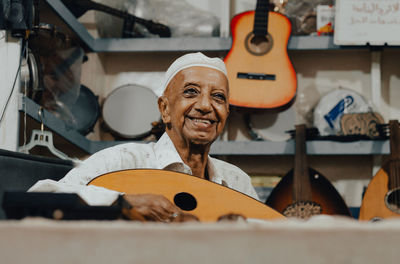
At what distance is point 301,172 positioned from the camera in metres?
2.97

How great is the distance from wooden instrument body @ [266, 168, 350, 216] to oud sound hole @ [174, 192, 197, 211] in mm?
1709

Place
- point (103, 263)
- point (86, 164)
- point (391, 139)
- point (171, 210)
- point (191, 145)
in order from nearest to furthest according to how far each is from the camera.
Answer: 1. point (103, 263)
2. point (171, 210)
3. point (86, 164)
4. point (191, 145)
5. point (391, 139)

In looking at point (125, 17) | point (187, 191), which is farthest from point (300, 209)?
point (187, 191)

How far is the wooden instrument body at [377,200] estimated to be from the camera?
2.75 metres

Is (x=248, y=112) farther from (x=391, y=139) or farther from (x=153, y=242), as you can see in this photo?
(x=153, y=242)

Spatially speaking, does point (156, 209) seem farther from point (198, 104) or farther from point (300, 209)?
point (300, 209)

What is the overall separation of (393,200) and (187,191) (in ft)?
5.95

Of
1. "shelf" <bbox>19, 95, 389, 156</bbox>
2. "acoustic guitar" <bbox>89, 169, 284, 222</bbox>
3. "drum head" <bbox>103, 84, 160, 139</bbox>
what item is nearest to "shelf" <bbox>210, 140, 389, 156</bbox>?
"shelf" <bbox>19, 95, 389, 156</bbox>

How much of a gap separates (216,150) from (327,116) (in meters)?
0.74

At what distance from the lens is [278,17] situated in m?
3.24

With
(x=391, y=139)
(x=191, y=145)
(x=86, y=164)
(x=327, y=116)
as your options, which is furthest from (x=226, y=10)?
(x=86, y=164)

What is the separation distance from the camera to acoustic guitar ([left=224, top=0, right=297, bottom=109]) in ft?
10.2

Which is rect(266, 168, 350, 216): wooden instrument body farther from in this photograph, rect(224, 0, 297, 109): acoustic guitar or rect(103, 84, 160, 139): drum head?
rect(103, 84, 160, 139): drum head

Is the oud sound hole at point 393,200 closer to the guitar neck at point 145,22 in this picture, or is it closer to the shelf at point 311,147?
the shelf at point 311,147
